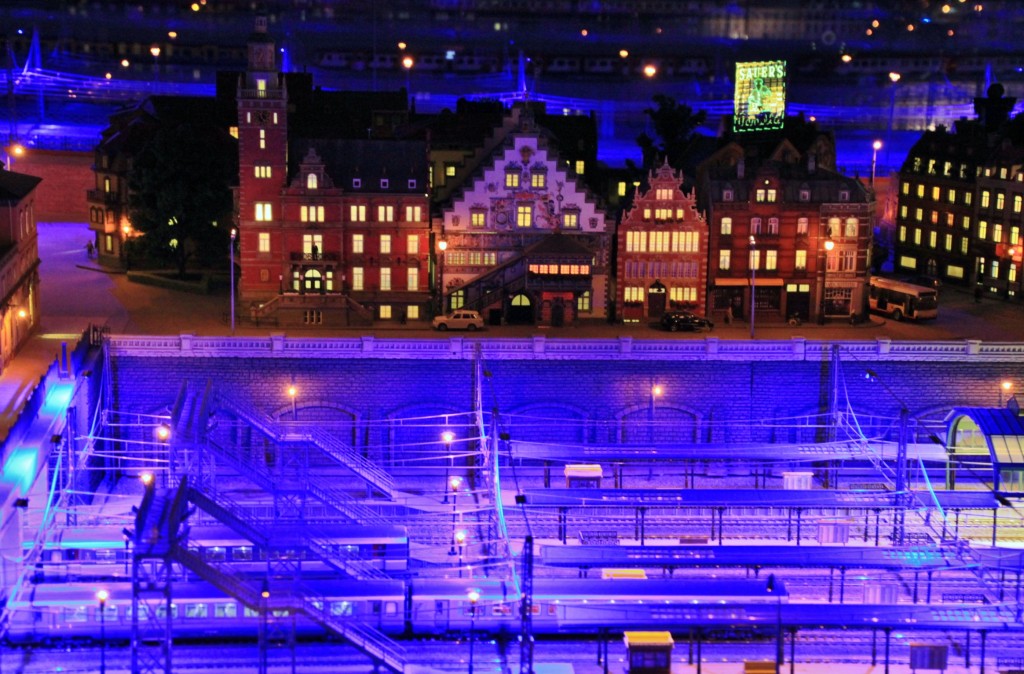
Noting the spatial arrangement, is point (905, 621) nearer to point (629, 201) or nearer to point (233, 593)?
point (233, 593)

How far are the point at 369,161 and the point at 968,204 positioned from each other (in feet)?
102

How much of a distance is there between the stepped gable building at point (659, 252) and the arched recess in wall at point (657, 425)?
705 cm

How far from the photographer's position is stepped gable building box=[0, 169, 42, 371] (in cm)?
7950

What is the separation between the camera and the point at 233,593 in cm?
6022

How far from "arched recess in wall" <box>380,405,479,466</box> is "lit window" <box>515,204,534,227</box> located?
10.4 m

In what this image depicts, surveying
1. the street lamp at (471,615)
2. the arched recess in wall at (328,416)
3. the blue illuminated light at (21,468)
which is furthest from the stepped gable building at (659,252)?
the blue illuminated light at (21,468)

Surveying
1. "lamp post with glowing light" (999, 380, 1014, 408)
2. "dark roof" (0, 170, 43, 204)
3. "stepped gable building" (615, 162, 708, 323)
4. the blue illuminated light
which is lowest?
the blue illuminated light

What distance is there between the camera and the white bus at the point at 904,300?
299 ft

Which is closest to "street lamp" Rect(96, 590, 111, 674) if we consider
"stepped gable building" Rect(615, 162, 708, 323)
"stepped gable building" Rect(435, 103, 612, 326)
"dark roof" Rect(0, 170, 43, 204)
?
"dark roof" Rect(0, 170, 43, 204)

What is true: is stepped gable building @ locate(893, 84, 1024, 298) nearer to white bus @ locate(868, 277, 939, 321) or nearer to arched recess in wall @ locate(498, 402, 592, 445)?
white bus @ locate(868, 277, 939, 321)

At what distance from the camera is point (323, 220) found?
292 feet

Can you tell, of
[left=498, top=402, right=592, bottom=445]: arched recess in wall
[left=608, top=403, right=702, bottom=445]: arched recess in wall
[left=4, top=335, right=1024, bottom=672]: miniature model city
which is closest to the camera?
[left=4, top=335, right=1024, bottom=672]: miniature model city

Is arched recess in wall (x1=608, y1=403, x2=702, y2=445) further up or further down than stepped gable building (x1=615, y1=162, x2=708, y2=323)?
further down

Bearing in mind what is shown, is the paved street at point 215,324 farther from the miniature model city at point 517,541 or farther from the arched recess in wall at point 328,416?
the miniature model city at point 517,541
